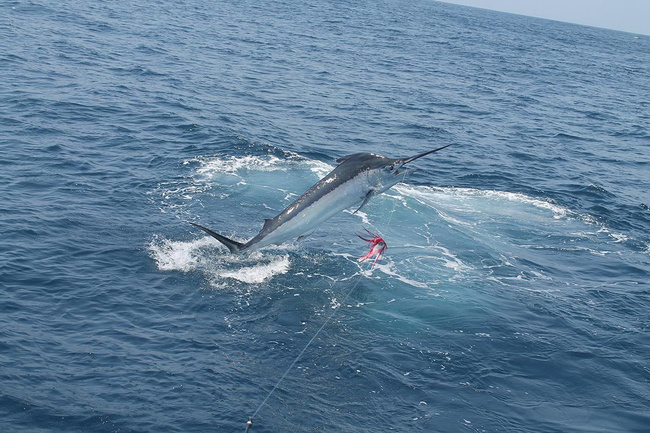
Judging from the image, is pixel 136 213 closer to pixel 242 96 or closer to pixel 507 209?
pixel 507 209

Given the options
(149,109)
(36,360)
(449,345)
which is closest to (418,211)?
(449,345)

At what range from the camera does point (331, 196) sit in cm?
1352

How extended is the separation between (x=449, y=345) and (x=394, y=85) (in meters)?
42.2

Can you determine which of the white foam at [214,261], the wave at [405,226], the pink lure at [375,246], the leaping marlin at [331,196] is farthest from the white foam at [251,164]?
the leaping marlin at [331,196]

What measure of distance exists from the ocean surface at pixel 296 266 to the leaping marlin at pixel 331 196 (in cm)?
399

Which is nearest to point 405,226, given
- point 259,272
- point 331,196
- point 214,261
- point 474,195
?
point 474,195

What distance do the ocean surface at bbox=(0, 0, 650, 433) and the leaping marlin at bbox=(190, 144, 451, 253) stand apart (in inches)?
157

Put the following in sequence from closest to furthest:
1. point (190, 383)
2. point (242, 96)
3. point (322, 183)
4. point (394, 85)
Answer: point (322, 183) → point (190, 383) → point (242, 96) → point (394, 85)

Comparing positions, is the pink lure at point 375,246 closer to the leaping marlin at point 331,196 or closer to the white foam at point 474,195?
the leaping marlin at point 331,196

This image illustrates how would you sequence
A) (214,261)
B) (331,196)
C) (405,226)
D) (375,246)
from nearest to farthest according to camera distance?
(331,196) → (214,261) → (375,246) → (405,226)

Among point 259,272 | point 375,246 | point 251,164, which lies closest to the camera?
point 259,272

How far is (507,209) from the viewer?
29.6 m

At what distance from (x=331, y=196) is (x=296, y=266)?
806cm

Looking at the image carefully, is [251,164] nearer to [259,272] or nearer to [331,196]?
[259,272]
